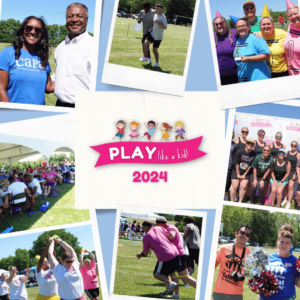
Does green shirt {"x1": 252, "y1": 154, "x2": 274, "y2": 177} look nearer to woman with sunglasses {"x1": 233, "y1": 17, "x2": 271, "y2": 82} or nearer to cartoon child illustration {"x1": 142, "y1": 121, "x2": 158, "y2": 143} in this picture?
woman with sunglasses {"x1": 233, "y1": 17, "x2": 271, "y2": 82}

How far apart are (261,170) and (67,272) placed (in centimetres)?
281

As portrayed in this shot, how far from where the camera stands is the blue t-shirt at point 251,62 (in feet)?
15.4

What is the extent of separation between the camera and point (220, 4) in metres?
4.73

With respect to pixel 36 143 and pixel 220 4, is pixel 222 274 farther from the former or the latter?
pixel 220 4

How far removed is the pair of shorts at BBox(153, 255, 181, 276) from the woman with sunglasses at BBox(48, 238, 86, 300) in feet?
3.23

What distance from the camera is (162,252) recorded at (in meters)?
4.83

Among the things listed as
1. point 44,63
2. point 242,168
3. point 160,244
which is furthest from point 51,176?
point 242,168

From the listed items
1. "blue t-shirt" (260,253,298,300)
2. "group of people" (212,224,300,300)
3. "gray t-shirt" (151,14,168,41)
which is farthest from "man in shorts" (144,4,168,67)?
"blue t-shirt" (260,253,298,300)

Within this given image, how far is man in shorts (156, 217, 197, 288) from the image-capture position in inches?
190

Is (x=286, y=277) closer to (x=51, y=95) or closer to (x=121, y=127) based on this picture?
(x=121, y=127)

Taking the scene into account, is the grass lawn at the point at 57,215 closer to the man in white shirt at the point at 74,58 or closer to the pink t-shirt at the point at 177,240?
the pink t-shirt at the point at 177,240

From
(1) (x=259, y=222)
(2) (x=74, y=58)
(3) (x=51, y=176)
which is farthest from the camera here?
(3) (x=51, y=176)

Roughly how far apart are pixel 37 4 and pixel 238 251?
154 inches

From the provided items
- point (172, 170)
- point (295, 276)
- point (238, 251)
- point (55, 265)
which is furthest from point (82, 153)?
point (295, 276)
